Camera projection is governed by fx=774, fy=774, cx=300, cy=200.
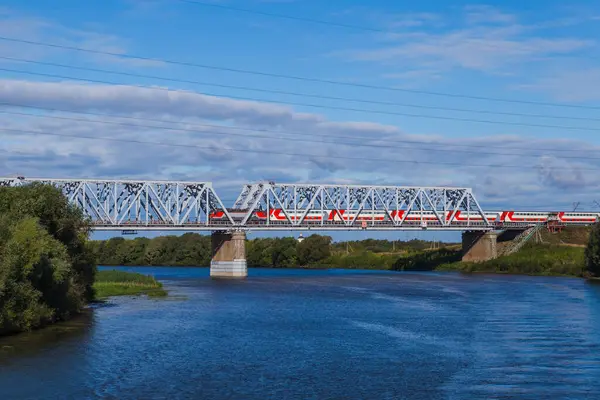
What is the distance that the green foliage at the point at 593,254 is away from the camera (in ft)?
323

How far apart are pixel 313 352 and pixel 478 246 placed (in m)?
113

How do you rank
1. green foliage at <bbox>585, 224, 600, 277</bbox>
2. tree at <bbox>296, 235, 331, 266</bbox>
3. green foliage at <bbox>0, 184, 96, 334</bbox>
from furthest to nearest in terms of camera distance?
tree at <bbox>296, 235, 331, 266</bbox>
green foliage at <bbox>585, 224, 600, 277</bbox>
green foliage at <bbox>0, 184, 96, 334</bbox>

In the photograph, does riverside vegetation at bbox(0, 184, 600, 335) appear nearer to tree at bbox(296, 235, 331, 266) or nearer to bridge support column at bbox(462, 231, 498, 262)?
tree at bbox(296, 235, 331, 266)

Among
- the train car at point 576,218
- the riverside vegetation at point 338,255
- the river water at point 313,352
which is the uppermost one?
the train car at point 576,218

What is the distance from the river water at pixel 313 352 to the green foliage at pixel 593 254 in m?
35.6

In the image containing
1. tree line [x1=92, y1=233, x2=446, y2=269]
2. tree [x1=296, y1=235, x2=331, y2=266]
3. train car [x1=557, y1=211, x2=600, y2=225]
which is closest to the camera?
train car [x1=557, y1=211, x2=600, y2=225]

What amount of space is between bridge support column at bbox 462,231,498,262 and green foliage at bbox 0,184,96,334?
320 feet

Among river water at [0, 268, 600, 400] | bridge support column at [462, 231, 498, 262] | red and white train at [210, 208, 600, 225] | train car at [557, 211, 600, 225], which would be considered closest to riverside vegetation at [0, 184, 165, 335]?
river water at [0, 268, 600, 400]

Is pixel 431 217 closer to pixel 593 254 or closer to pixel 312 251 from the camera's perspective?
pixel 312 251

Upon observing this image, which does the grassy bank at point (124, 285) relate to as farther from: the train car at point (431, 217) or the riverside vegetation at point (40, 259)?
the train car at point (431, 217)

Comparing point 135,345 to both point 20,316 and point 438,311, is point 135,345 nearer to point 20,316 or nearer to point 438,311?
point 20,316

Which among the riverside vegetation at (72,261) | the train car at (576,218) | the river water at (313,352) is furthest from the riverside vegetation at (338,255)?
the river water at (313,352)

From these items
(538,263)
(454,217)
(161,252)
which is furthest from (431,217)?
(161,252)

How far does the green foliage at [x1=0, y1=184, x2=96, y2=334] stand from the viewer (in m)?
40.5
